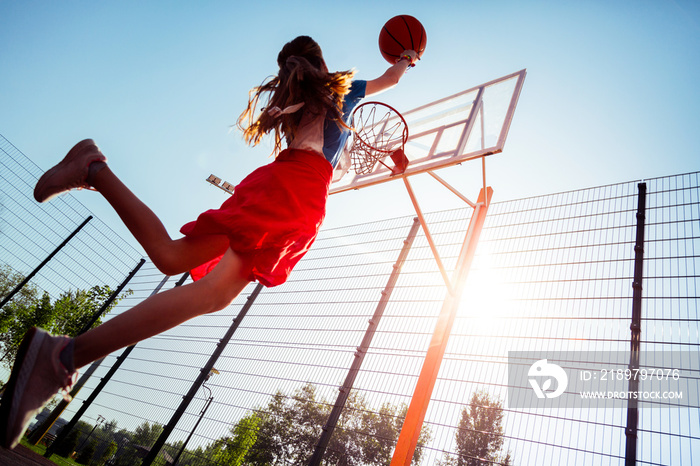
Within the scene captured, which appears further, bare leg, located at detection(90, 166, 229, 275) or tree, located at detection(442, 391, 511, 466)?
tree, located at detection(442, 391, 511, 466)

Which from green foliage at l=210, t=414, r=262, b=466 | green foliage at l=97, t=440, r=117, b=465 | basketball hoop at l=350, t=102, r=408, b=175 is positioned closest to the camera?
basketball hoop at l=350, t=102, r=408, b=175

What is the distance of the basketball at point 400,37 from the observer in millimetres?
3320

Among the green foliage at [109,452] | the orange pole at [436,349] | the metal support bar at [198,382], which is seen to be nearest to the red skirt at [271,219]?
the orange pole at [436,349]

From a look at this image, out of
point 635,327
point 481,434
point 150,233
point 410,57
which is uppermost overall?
point 410,57

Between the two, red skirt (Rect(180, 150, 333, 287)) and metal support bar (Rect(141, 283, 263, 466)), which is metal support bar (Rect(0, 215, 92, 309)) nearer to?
metal support bar (Rect(141, 283, 263, 466))

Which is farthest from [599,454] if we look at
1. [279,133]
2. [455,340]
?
[279,133]

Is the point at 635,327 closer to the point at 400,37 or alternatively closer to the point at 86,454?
the point at 400,37

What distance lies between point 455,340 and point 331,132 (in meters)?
2.59

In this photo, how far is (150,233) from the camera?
1305mm

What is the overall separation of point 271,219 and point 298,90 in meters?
0.67

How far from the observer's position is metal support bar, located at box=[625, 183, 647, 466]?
253 centimetres

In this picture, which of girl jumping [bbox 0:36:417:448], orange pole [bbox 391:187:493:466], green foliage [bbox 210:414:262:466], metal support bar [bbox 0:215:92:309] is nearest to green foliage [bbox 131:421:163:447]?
green foliage [bbox 210:414:262:466]

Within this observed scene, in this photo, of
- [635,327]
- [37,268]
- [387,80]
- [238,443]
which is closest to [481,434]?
[635,327]

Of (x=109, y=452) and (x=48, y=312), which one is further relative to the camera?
(x=48, y=312)
